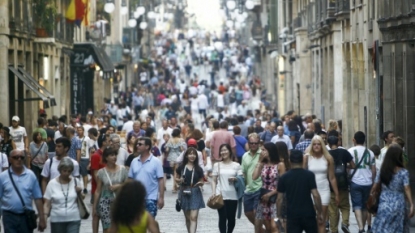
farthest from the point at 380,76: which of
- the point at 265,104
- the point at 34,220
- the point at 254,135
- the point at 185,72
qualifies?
the point at 185,72

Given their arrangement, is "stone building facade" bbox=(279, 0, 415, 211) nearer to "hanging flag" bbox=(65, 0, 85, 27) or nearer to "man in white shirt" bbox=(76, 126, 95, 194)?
"man in white shirt" bbox=(76, 126, 95, 194)

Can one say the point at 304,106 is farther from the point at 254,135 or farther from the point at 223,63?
the point at 223,63

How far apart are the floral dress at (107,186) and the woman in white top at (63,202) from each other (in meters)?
1.49

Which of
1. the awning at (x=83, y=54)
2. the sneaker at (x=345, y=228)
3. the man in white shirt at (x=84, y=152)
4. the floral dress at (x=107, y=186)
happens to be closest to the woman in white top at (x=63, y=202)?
the floral dress at (x=107, y=186)

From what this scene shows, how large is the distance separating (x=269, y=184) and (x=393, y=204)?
3.17m

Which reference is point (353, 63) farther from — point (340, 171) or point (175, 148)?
point (340, 171)

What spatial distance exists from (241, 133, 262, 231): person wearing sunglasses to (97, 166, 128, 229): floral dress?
8.27 ft

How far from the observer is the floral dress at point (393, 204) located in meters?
16.3

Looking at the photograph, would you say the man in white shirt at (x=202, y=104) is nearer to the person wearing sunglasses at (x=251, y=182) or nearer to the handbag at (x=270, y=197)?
the person wearing sunglasses at (x=251, y=182)

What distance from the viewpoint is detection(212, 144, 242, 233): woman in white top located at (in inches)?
801

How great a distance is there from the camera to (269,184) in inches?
757

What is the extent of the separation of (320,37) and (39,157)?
71.4 feet

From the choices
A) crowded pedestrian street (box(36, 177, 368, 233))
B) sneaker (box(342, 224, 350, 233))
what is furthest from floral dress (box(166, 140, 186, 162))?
sneaker (box(342, 224, 350, 233))

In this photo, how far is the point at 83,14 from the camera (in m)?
49.5
